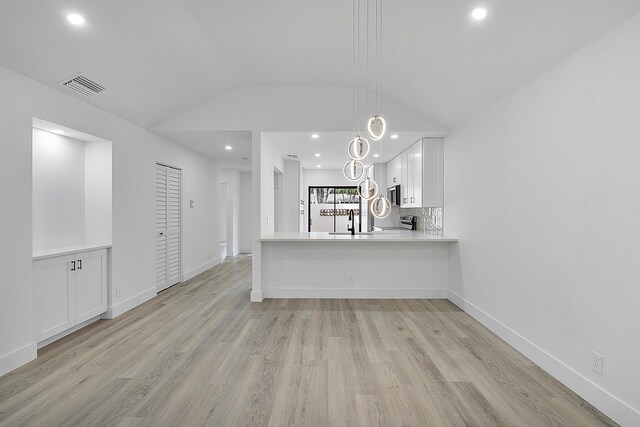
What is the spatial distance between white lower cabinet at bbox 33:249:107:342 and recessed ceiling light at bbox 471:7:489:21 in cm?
415

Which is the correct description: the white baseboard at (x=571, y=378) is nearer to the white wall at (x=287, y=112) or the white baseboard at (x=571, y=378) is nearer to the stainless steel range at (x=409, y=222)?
the white wall at (x=287, y=112)

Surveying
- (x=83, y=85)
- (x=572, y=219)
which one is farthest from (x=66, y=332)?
(x=572, y=219)

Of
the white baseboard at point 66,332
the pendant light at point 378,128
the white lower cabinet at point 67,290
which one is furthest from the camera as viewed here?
the white baseboard at point 66,332

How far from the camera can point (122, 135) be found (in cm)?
396

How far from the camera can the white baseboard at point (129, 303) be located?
12.4 ft

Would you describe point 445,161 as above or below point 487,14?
below

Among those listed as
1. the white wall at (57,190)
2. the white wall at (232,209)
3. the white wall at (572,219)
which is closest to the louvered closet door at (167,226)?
the white wall at (57,190)

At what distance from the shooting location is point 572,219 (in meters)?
2.33

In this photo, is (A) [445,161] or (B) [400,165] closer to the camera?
(A) [445,161]

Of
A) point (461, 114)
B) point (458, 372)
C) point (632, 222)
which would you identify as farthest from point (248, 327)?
point (461, 114)

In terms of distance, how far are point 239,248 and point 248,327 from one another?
592cm

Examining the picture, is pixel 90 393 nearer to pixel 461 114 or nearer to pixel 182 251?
pixel 182 251

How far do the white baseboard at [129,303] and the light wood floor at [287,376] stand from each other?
0.13 meters

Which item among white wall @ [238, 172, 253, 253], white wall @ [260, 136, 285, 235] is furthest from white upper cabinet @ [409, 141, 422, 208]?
white wall @ [238, 172, 253, 253]
